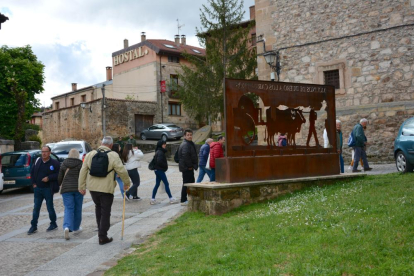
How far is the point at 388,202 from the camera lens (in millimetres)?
6230

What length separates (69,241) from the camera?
783 cm

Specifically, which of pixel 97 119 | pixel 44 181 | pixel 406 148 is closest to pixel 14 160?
pixel 44 181

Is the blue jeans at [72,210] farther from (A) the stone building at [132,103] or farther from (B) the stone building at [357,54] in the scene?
(A) the stone building at [132,103]

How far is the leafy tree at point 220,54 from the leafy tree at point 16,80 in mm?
12877

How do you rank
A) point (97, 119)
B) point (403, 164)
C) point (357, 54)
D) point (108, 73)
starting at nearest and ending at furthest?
1. point (403, 164)
2. point (357, 54)
3. point (97, 119)
4. point (108, 73)

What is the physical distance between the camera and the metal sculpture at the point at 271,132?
8.55 m

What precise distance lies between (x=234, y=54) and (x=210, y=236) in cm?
2586

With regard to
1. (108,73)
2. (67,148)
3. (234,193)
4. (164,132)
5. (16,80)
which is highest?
(108,73)

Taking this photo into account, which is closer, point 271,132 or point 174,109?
point 271,132

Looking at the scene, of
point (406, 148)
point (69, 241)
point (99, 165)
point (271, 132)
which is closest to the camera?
point (99, 165)

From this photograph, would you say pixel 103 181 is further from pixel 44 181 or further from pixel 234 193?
pixel 234 193

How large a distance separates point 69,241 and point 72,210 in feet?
2.01

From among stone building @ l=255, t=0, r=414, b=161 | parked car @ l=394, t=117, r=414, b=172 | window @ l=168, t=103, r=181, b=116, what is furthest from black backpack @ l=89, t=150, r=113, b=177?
window @ l=168, t=103, r=181, b=116

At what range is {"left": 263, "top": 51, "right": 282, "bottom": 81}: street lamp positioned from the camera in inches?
727
